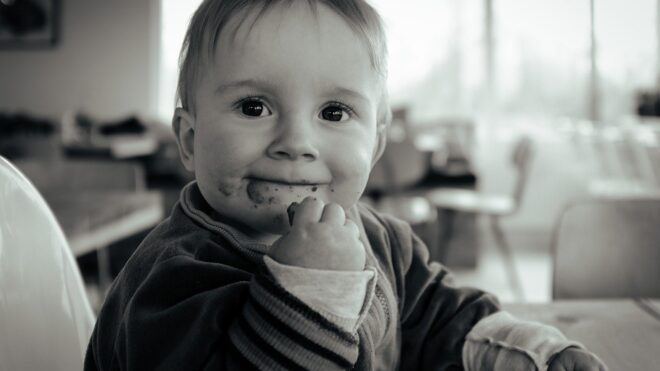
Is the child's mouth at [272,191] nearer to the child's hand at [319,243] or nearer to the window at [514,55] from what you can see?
the child's hand at [319,243]

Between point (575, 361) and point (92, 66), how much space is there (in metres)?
6.53

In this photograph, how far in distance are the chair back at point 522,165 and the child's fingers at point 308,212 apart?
288 cm

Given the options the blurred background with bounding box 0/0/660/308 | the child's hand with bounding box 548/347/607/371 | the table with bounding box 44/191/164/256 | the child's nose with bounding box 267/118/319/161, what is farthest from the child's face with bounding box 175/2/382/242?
the blurred background with bounding box 0/0/660/308

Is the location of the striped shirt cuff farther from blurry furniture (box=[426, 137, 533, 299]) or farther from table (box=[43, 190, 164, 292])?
blurry furniture (box=[426, 137, 533, 299])

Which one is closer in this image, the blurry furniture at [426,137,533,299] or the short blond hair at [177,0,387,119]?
the short blond hair at [177,0,387,119]

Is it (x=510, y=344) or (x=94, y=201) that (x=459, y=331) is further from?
(x=94, y=201)

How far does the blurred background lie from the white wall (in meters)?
0.01

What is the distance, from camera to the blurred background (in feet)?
11.7

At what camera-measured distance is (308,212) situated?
1.45 ft

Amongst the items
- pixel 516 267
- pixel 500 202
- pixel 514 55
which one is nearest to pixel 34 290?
pixel 500 202

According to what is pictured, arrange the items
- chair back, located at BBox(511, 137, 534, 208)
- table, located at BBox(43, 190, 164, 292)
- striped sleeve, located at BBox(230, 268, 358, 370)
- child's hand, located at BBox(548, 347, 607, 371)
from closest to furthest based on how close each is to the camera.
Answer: striped sleeve, located at BBox(230, 268, 358, 370)
child's hand, located at BBox(548, 347, 607, 371)
table, located at BBox(43, 190, 164, 292)
chair back, located at BBox(511, 137, 534, 208)

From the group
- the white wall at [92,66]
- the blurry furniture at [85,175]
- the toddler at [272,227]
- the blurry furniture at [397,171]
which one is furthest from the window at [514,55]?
the toddler at [272,227]

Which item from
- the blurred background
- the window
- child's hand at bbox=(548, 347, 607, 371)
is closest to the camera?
child's hand at bbox=(548, 347, 607, 371)

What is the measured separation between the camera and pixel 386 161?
129 inches
